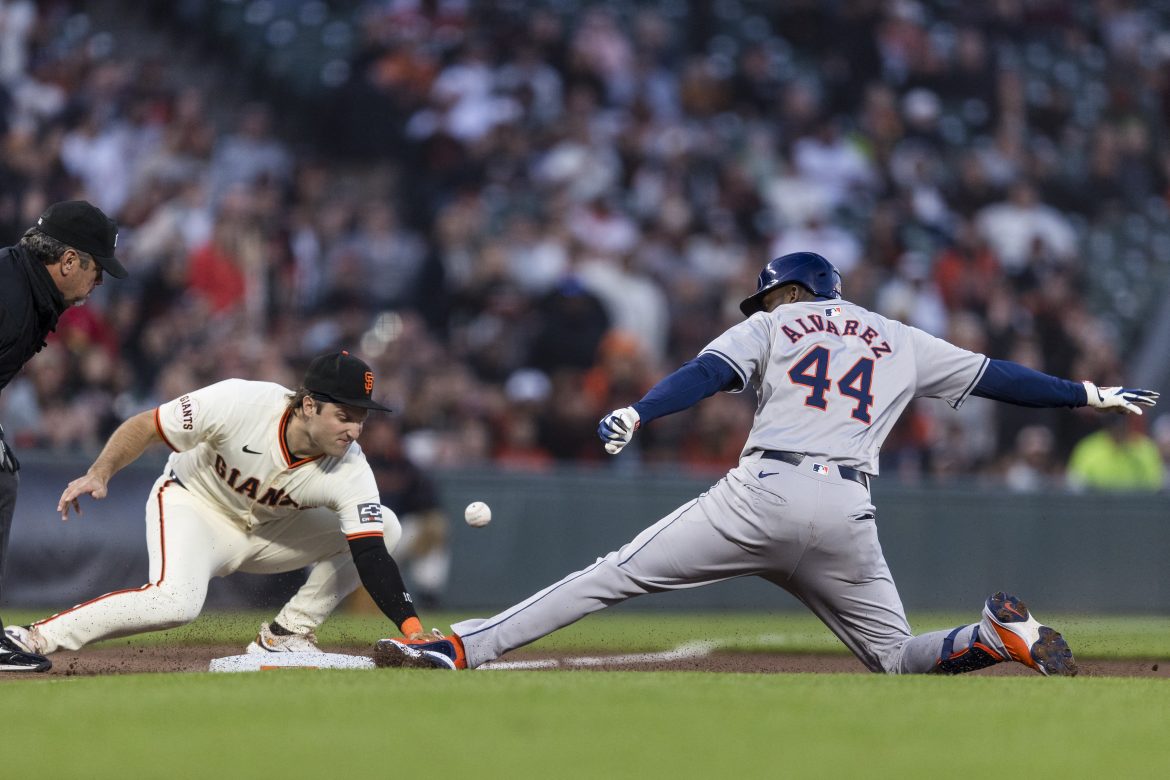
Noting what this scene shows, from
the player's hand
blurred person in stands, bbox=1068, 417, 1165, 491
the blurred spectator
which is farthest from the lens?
the blurred spectator

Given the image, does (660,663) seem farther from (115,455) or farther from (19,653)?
(19,653)

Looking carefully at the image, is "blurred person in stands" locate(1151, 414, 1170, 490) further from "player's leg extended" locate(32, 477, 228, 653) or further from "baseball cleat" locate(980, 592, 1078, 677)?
"player's leg extended" locate(32, 477, 228, 653)

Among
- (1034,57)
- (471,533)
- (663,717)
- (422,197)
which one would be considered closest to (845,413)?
(663,717)

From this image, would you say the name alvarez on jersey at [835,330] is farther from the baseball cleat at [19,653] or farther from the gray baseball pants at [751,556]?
the baseball cleat at [19,653]

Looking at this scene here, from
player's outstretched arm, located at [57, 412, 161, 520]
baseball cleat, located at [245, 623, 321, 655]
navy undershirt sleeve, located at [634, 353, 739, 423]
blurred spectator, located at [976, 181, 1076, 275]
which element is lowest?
baseball cleat, located at [245, 623, 321, 655]

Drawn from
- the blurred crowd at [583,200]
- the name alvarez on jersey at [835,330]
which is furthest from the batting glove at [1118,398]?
the blurred crowd at [583,200]

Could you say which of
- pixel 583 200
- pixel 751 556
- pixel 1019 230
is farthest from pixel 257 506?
pixel 1019 230

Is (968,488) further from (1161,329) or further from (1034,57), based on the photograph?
(1034,57)

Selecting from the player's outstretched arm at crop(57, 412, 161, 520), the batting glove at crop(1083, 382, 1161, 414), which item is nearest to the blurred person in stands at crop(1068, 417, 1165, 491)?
the batting glove at crop(1083, 382, 1161, 414)
